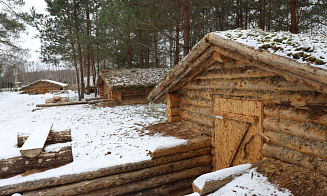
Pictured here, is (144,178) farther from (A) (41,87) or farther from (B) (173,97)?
(A) (41,87)

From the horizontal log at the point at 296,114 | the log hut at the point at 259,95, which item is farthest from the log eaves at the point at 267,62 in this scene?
the horizontal log at the point at 296,114

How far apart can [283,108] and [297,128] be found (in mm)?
441

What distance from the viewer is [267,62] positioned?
11.0ft

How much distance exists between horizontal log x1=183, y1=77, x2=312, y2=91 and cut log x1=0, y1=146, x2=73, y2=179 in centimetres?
416

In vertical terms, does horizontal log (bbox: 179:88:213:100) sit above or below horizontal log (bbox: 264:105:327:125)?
above

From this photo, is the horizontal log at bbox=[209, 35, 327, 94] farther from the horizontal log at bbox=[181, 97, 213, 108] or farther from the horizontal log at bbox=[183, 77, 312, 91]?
the horizontal log at bbox=[181, 97, 213, 108]

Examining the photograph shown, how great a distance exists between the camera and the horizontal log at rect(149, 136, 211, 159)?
5.00 metres

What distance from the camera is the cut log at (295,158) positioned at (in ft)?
10.6

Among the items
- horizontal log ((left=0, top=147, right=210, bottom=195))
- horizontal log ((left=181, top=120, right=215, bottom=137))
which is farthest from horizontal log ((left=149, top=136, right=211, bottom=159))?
horizontal log ((left=181, top=120, right=215, bottom=137))

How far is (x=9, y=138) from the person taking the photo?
7195 millimetres

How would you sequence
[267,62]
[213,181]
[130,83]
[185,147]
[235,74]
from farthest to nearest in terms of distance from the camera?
[130,83], [185,147], [235,74], [267,62], [213,181]

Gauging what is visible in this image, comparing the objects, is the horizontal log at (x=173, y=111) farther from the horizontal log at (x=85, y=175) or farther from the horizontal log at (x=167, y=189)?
the horizontal log at (x=167, y=189)

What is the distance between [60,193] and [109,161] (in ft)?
3.83

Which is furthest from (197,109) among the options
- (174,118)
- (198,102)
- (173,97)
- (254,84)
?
(254,84)
